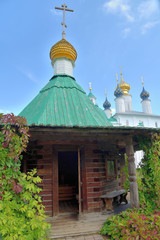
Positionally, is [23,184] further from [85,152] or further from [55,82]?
[55,82]

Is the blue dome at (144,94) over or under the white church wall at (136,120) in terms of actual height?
over

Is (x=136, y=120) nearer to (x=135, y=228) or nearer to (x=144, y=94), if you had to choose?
(x=144, y=94)

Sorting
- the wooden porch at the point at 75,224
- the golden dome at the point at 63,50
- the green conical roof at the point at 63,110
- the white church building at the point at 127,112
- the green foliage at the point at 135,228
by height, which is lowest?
the wooden porch at the point at 75,224

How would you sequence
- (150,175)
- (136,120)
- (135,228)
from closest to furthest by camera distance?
(135,228), (150,175), (136,120)

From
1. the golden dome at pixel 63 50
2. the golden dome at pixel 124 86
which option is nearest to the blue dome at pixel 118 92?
the golden dome at pixel 124 86

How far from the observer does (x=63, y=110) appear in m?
7.02

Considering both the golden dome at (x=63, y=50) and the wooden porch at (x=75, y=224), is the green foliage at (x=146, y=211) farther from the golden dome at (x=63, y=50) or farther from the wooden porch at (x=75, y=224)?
the golden dome at (x=63, y=50)

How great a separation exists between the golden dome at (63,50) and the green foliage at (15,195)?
25.0 feet

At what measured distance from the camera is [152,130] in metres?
5.14

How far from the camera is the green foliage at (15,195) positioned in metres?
3.50

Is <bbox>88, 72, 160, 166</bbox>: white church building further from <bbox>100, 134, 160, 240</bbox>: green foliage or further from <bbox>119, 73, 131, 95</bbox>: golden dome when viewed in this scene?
<bbox>100, 134, 160, 240</bbox>: green foliage

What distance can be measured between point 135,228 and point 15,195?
2.97 meters

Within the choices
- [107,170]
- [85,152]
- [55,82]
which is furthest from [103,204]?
[55,82]

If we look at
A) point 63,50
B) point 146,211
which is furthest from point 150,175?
point 63,50
